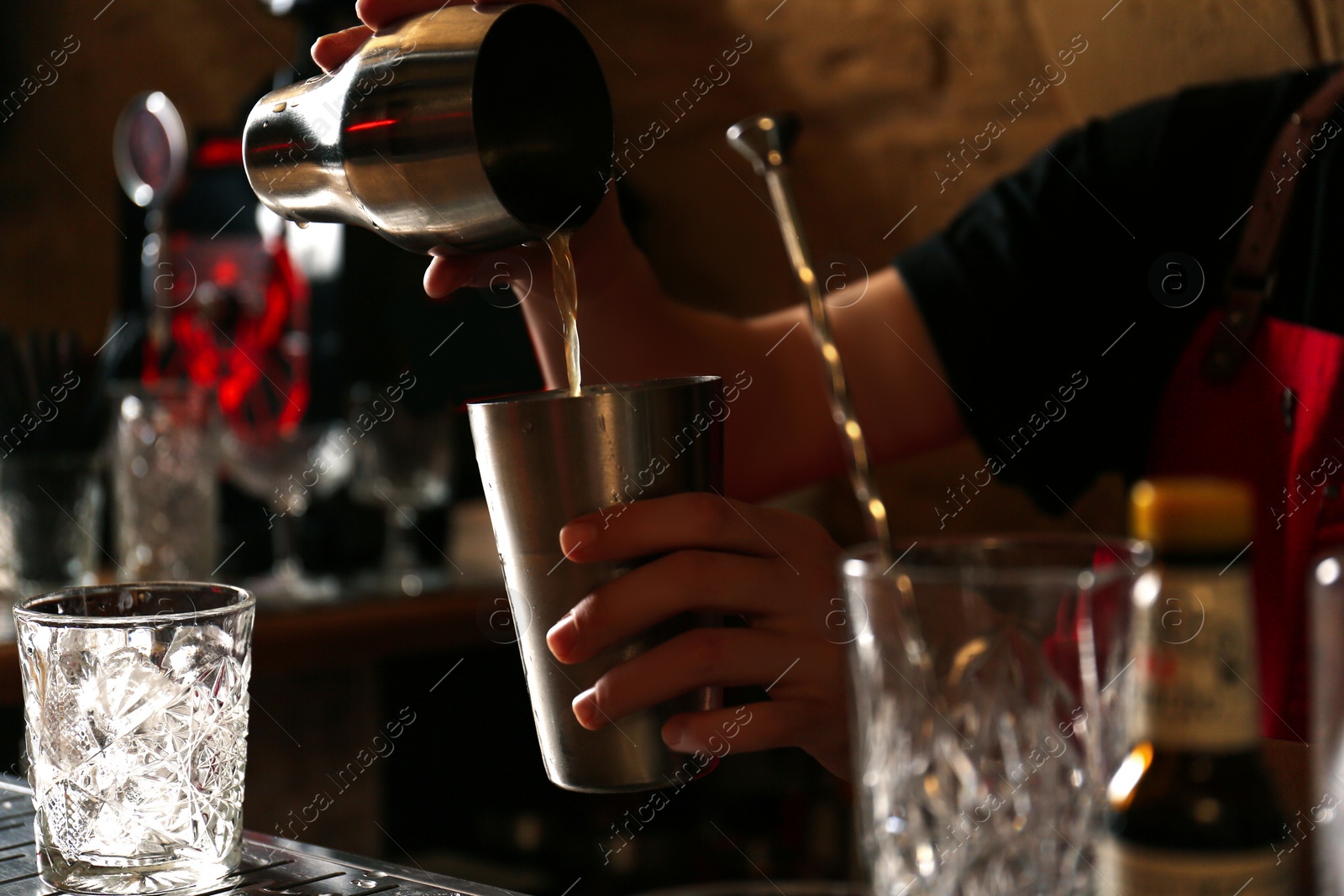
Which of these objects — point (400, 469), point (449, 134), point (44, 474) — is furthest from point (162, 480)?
point (449, 134)

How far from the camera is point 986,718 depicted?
38 cm

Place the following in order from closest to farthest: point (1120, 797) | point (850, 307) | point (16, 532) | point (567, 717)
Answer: point (1120, 797) < point (567, 717) < point (850, 307) < point (16, 532)

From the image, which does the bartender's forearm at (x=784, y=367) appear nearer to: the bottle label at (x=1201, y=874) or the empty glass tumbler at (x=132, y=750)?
the empty glass tumbler at (x=132, y=750)

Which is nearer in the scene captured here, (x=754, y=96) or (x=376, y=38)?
(x=376, y=38)

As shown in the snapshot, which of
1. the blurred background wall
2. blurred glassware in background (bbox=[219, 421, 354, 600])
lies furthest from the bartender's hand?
blurred glassware in background (bbox=[219, 421, 354, 600])

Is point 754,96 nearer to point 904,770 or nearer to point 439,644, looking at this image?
point 439,644

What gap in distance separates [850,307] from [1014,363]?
167 millimetres

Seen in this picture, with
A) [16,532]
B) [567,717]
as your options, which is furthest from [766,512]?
[16,532]

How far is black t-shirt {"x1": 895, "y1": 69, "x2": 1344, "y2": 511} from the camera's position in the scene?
121 cm

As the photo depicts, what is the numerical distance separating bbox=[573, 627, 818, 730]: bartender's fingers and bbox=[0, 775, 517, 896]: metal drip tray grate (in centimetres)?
9

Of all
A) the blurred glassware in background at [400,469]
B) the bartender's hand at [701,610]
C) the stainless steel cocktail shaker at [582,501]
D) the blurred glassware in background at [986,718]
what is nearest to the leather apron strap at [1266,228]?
the bartender's hand at [701,610]

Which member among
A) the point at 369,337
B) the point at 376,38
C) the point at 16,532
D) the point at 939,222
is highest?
the point at 939,222

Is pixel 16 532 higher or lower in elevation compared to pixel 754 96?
lower

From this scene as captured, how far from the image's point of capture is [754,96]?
87.0 inches
